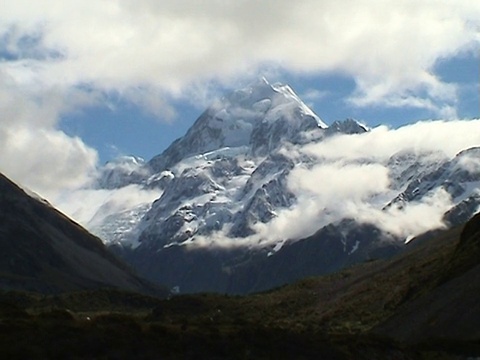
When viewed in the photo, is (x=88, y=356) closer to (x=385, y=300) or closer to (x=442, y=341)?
(x=442, y=341)

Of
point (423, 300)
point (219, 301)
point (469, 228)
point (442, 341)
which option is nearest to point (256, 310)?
point (219, 301)

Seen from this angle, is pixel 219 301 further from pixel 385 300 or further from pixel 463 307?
pixel 463 307

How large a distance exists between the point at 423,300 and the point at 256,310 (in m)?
66.4

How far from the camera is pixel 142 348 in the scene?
4003 centimetres

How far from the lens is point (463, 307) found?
6531cm

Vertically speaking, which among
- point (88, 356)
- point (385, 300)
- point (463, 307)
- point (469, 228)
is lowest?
point (88, 356)

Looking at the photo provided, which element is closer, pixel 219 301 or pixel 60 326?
pixel 60 326

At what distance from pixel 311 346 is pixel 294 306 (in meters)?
102

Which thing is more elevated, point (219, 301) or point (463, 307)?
point (219, 301)

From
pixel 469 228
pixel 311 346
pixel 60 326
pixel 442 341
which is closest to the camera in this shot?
pixel 60 326

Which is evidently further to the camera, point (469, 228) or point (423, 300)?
point (469, 228)

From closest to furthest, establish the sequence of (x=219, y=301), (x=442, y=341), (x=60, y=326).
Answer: (x=60, y=326) < (x=442, y=341) < (x=219, y=301)

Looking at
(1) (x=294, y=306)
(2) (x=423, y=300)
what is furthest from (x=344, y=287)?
(2) (x=423, y=300)

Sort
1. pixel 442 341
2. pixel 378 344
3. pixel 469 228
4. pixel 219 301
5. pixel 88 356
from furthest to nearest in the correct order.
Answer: pixel 219 301 → pixel 469 228 → pixel 442 341 → pixel 378 344 → pixel 88 356
